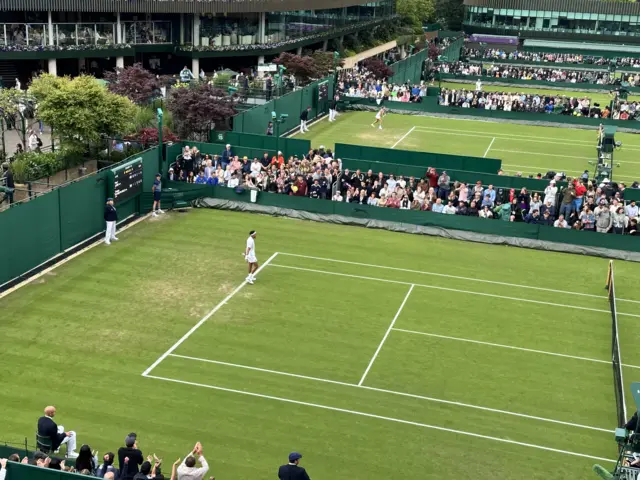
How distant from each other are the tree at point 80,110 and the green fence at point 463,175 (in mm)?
Result: 9389

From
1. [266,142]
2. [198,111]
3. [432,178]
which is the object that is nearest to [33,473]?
[432,178]

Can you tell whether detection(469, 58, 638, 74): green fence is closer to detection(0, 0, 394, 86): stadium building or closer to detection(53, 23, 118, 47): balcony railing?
detection(0, 0, 394, 86): stadium building

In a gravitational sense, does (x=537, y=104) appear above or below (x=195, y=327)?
above

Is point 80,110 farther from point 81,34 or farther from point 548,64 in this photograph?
point 548,64

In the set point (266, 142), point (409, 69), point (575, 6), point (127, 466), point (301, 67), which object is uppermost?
point (575, 6)

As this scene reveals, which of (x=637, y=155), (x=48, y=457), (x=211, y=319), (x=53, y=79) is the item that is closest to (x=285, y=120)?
(x=53, y=79)

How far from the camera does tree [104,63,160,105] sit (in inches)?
1678

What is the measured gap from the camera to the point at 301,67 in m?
58.1

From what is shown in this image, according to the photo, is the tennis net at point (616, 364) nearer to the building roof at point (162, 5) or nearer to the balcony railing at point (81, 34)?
the balcony railing at point (81, 34)

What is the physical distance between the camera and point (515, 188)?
34281 mm

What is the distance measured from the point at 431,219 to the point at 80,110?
14.0m

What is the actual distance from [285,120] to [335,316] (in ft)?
83.4

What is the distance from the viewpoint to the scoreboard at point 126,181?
29328 mm

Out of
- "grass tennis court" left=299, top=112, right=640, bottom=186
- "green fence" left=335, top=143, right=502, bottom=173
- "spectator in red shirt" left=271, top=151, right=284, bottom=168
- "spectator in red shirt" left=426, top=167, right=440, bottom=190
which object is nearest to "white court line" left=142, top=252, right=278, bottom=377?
"spectator in red shirt" left=271, top=151, right=284, bottom=168
